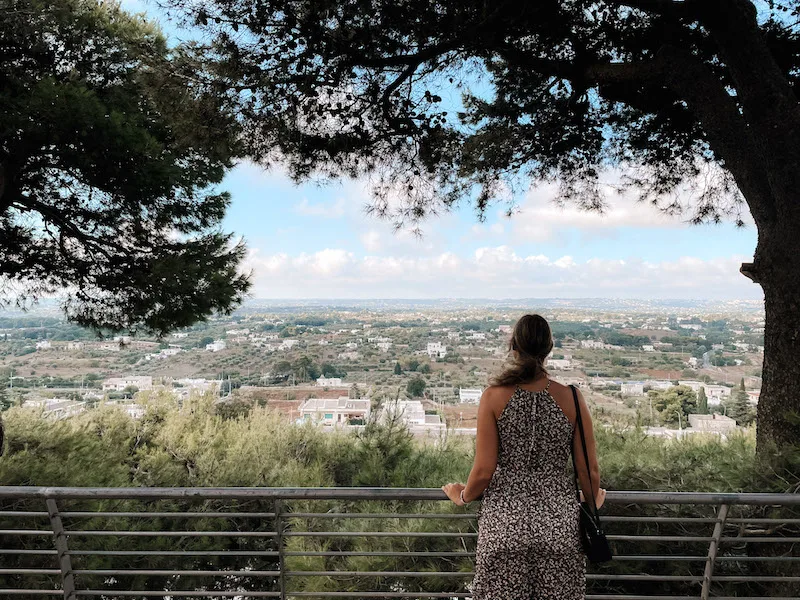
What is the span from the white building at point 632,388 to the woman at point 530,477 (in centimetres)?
865

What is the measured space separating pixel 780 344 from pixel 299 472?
528 centimetres

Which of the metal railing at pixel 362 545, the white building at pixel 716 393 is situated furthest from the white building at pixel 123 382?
the white building at pixel 716 393

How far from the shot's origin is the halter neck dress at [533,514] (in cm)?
174

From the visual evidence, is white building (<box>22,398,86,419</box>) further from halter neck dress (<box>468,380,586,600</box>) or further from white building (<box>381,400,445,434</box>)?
halter neck dress (<box>468,380,586,600</box>)

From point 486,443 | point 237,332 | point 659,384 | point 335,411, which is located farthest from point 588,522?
point 237,332

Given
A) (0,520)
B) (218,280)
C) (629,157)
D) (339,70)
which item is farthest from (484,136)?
(0,520)

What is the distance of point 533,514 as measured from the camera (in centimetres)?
175

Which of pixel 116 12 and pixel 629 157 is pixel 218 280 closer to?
pixel 116 12

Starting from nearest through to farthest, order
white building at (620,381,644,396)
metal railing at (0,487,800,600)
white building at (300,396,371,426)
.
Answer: metal railing at (0,487,800,600), white building at (300,396,371,426), white building at (620,381,644,396)

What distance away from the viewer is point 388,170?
16.0 feet

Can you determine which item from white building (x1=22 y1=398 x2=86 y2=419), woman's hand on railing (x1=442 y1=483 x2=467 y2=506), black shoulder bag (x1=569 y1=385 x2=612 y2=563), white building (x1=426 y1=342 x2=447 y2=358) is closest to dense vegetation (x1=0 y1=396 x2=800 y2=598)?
white building (x1=22 y1=398 x2=86 y2=419)

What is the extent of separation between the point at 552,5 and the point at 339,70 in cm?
182

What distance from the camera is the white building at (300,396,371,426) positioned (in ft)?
28.8

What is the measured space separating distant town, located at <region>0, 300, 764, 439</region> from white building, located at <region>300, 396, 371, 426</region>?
0.13 ft
